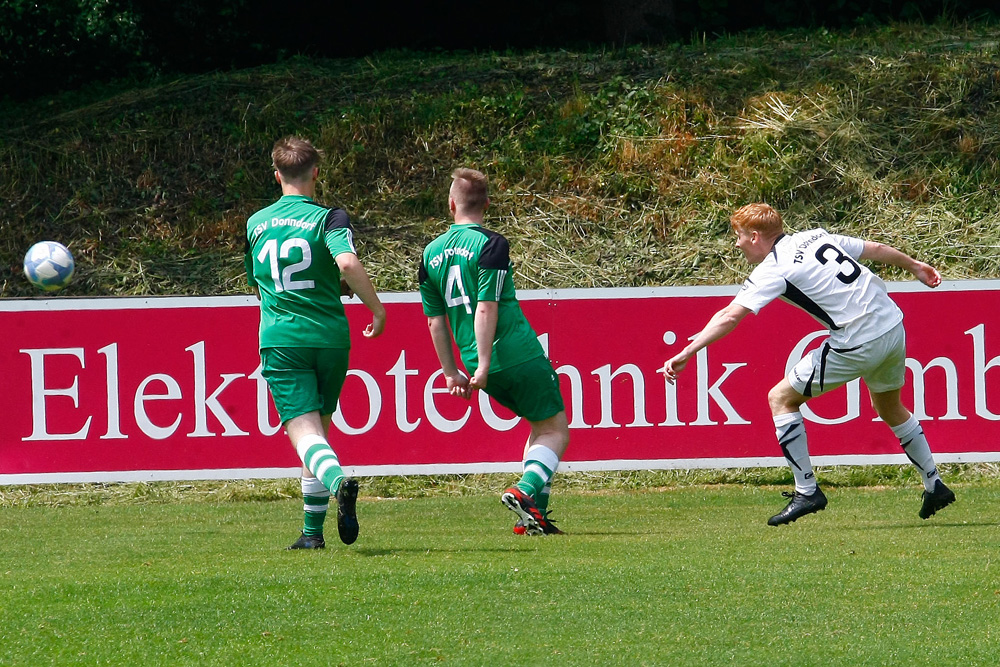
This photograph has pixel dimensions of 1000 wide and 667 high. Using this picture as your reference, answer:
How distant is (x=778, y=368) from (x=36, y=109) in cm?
999

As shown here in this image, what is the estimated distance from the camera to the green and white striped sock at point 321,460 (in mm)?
6156

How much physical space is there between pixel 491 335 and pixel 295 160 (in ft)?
4.25

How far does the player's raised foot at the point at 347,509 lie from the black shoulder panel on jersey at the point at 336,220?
120 cm

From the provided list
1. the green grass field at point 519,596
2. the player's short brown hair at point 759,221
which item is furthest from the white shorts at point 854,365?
the green grass field at point 519,596

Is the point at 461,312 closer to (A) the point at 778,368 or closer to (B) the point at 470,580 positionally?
(B) the point at 470,580

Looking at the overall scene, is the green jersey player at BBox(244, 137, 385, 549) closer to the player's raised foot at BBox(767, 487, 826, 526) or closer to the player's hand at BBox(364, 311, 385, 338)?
the player's hand at BBox(364, 311, 385, 338)

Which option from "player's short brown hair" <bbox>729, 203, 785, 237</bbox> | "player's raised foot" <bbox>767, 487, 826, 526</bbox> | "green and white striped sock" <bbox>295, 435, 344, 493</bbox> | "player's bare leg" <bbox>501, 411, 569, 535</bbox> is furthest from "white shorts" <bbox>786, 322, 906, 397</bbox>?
"green and white striped sock" <bbox>295, 435, 344, 493</bbox>

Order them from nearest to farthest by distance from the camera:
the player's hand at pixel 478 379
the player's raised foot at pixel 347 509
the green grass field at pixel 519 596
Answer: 1. the green grass field at pixel 519 596
2. the player's raised foot at pixel 347 509
3. the player's hand at pixel 478 379

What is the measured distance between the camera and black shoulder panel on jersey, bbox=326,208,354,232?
637 centimetres

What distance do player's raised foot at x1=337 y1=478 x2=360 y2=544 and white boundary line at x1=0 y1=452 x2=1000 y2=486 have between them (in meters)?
3.13

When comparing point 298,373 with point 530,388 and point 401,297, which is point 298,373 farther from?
point 401,297

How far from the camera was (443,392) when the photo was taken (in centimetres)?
955

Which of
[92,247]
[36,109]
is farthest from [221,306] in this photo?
[36,109]

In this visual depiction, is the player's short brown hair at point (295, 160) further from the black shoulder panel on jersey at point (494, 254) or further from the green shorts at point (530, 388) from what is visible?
the green shorts at point (530, 388)
